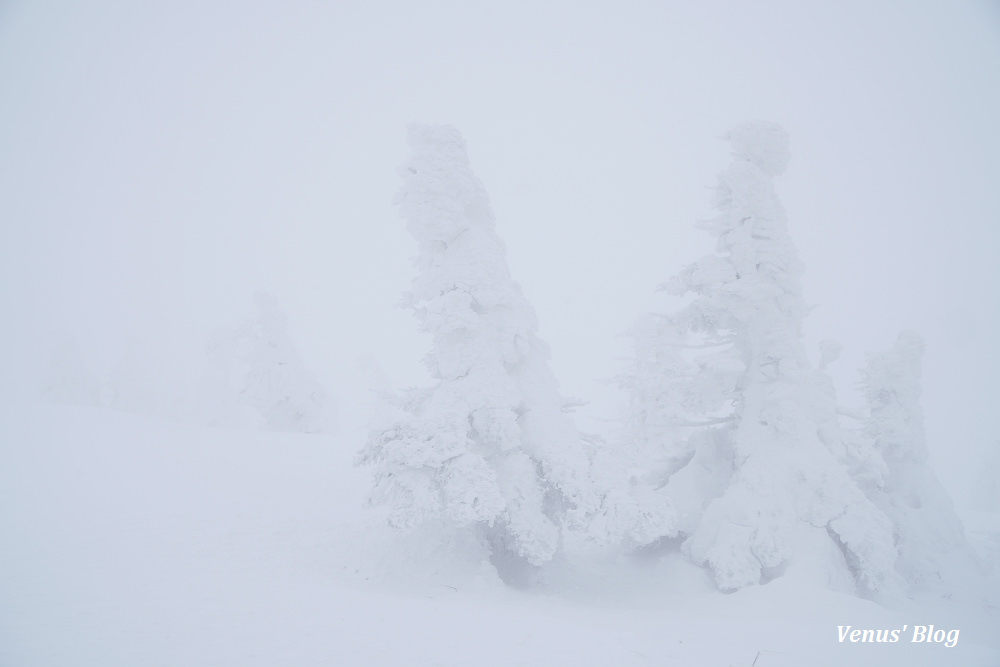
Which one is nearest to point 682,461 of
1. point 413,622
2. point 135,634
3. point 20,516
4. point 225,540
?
point 413,622

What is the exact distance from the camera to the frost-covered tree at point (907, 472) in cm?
2098

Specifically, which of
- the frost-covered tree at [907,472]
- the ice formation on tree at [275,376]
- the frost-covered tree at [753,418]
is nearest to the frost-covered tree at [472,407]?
the frost-covered tree at [753,418]

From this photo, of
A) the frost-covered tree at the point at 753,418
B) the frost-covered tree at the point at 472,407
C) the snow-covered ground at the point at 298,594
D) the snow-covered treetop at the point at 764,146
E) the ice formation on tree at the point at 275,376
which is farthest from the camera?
the ice formation on tree at the point at 275,376

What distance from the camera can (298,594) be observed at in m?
11.2

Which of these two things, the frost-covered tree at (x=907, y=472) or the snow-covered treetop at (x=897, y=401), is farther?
the snow-covered treetop at (x=897, y=401)

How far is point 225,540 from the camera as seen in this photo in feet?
46.4

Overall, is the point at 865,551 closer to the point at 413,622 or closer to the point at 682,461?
the point at 682,461

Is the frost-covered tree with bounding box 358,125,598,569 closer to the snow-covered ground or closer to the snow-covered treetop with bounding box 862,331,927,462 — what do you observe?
the snow-covered ground

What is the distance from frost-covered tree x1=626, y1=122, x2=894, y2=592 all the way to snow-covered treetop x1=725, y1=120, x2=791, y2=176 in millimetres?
40

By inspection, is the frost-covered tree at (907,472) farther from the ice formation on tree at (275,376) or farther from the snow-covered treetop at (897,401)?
the ice formation on tree at (275,376)

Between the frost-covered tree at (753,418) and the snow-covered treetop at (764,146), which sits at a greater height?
the snow-covered treetop at (764,146)

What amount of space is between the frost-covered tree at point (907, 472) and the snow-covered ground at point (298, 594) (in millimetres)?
2789

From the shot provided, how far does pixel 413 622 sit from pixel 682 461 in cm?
1453

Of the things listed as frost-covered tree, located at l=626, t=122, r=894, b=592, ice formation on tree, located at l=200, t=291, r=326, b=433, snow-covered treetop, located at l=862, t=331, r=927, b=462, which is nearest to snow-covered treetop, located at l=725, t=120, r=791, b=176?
frost-covered tree, located at l=626, t=122, r=894, b=592
